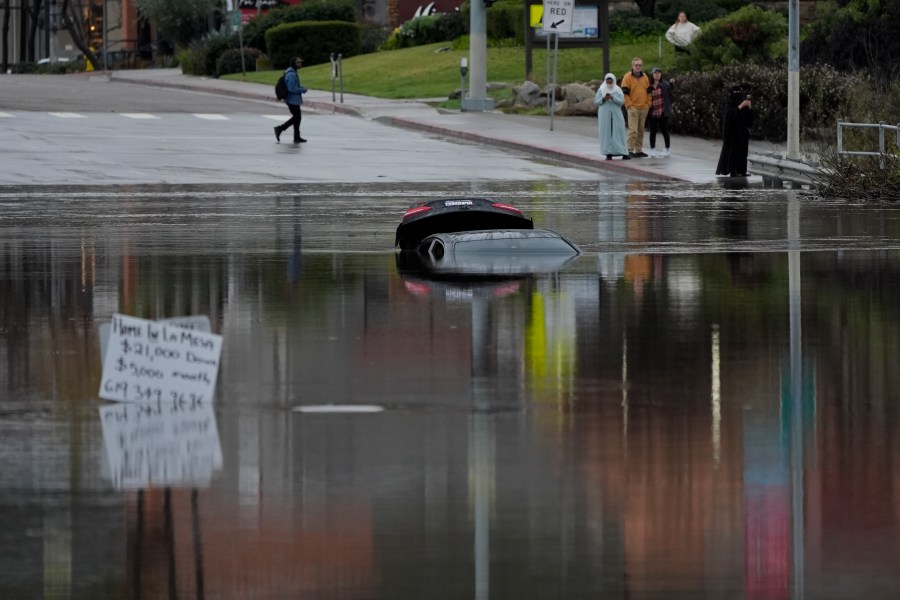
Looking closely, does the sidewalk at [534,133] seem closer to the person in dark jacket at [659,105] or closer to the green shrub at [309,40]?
the person in dark jacket at [659,105]

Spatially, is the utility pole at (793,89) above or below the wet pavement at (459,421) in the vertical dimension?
above

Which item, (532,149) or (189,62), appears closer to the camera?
(532,149)

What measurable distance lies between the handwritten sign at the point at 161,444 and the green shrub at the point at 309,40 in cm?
5919

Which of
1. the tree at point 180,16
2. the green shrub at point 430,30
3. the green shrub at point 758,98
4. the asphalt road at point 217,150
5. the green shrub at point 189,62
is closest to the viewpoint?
the asphalt road at point 217,150

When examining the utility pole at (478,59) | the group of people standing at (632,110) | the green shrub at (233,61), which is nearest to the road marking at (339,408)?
the group of people standing at (632,110)

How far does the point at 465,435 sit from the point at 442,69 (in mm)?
50603

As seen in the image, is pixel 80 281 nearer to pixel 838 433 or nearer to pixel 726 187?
pixel 838 433

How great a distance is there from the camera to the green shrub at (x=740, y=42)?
4612 centimetres

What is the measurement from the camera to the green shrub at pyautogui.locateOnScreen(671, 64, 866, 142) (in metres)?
38.6

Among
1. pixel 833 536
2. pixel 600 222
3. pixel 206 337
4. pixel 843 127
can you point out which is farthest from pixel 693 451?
pixel 843 127

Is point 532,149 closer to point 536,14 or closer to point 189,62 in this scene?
point 536,14

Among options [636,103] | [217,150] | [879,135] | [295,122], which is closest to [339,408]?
[879,135]

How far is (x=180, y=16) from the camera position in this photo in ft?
259

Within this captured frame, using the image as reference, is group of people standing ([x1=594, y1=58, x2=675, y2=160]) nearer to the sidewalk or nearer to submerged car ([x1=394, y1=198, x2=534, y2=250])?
the sidewalk
